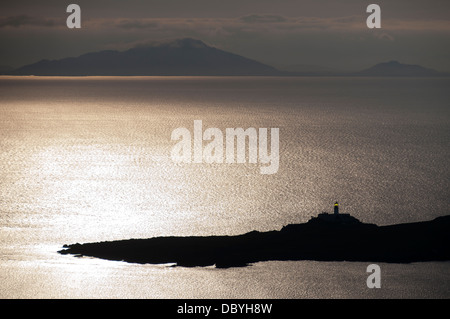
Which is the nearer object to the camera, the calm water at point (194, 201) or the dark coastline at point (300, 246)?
the calm water at point (194, 201)

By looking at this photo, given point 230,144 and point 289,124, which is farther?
point 289,124

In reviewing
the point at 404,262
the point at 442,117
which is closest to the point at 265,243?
the point at 404,262

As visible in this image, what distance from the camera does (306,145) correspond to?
124438 millimetres

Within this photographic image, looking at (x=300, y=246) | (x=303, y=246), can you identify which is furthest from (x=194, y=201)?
(x=303, y=246)

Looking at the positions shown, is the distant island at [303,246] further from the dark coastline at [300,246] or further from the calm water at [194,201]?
the calm water at [194,201]

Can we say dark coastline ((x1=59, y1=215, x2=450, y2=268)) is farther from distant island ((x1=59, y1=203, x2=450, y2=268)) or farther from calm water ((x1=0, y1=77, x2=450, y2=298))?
calm water ((x1=0, y1=77, x2=450, y2=298))

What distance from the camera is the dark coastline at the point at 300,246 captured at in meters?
54.2

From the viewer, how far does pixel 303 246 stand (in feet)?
179

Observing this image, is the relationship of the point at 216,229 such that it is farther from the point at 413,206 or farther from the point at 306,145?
the point at 306,145

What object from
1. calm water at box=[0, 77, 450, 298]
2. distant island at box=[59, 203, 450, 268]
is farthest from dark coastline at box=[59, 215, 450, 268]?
calm water at box=[0, 77, 450, 298]

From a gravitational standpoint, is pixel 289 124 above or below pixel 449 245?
above

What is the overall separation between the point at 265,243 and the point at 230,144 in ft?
242

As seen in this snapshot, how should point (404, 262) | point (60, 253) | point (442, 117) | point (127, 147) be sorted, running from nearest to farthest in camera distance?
1. point (404, 262)
2. point (60, 253)
3. point (127, 147)
4. point (442, 117)

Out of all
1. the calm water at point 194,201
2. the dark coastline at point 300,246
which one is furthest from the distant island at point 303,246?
the calm water at point 194,201
